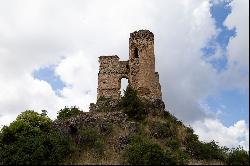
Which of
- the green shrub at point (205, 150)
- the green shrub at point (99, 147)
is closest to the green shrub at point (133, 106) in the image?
the green shrub at point (205, 150)

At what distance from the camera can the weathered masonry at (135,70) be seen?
43678 millimetres

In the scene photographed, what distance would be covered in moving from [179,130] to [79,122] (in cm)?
849

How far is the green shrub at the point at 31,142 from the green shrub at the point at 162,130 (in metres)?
7.49

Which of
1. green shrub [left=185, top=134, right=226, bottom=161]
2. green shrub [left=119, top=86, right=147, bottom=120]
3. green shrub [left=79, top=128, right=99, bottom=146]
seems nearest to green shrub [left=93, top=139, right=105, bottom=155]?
green shrub [left=79, top=128, right=99, bottom=146]

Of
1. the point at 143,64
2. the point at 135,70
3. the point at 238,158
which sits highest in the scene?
the point at 143,64

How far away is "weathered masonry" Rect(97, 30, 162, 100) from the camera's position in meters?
43.7

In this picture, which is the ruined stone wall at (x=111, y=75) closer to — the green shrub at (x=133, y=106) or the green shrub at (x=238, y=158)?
the green shrub at (x=133, y=106)

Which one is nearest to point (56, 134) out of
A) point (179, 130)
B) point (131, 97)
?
point (131, 97)

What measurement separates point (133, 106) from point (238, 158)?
1120cm

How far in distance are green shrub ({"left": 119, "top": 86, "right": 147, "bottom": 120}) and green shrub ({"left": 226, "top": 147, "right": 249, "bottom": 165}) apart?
958 cm

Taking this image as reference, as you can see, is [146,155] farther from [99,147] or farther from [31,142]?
[31,142]

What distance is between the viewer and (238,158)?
3203cm

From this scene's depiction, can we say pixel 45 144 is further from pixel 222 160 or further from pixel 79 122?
pixel 222 160

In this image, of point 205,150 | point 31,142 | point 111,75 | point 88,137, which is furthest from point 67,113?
point 205,150
